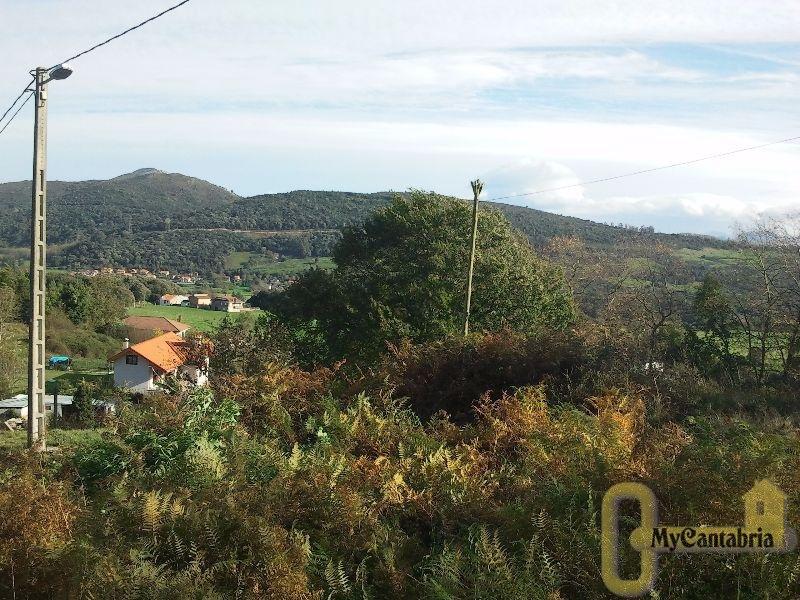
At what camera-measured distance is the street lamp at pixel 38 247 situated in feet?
32.3

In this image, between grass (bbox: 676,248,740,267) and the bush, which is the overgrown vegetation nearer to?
the bush

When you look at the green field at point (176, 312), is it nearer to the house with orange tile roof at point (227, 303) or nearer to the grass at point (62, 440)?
the house with orange tile roof at point (227, 303)

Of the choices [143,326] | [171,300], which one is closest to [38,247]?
[143,326]

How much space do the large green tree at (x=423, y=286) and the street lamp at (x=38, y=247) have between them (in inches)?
486

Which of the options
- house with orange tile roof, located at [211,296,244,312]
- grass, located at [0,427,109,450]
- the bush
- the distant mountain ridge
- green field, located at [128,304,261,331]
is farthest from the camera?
the distant mountain ridge

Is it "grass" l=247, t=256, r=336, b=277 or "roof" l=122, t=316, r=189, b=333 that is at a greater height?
"grass" l=247, t=256, r=336, b=277

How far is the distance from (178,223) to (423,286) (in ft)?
328

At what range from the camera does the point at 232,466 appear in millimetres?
6797

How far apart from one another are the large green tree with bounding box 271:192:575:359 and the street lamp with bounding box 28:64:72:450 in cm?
1235

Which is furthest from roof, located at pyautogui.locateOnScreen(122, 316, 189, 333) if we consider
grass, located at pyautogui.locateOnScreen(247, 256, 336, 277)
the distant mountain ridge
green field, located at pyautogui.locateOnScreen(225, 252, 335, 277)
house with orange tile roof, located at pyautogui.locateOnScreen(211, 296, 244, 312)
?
the distant mountain ridge

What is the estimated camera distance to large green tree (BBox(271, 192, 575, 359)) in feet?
72.8

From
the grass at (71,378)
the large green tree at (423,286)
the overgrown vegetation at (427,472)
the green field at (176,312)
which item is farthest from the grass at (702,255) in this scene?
the green field at (176,312)

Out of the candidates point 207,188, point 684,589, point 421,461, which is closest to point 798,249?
point 421,461

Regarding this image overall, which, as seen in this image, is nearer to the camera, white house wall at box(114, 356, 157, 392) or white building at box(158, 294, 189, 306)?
white house wall at box(114, 356, 157, 392)
